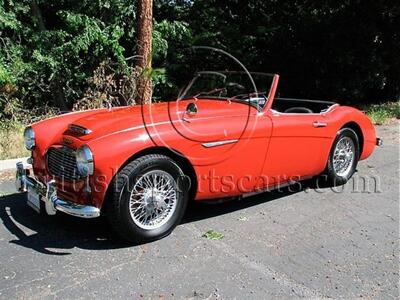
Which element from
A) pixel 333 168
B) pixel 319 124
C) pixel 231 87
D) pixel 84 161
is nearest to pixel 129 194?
pixel 84 161

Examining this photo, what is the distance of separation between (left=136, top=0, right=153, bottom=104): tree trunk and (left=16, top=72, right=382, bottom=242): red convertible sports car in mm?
4202

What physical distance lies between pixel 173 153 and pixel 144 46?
5872 mm

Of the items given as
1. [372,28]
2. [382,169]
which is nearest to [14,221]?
[382,169]

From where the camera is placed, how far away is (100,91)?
962 centimetres

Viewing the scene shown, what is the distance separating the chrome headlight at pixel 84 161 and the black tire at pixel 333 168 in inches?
111

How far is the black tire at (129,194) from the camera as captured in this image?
3723 mm

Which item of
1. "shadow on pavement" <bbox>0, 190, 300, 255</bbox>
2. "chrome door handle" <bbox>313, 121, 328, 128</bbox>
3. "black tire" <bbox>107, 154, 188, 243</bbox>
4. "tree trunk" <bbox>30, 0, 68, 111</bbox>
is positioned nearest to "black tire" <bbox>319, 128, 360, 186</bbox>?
"chrome door handle" <bbox>313, 121, 328, 128</bbox>

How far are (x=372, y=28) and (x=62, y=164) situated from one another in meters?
9.54

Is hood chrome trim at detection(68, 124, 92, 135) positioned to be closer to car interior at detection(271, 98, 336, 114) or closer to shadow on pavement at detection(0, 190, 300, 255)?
shadow on pavement at detection(0, 190, 300, 255)

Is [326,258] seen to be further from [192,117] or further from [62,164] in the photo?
[62,164]

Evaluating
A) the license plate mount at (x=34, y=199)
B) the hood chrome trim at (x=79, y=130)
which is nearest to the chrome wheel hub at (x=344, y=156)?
the hood chrome trim at (x=79, y=130)

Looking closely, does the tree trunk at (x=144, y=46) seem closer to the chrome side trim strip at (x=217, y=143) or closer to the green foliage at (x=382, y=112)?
→ the green foliage at (x=382, y=112)

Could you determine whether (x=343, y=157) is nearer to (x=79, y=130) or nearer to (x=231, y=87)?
(x=231, y=87)

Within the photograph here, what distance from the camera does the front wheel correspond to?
5.38 m
